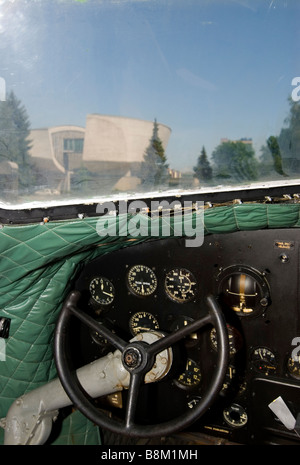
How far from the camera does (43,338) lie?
8.01 feet

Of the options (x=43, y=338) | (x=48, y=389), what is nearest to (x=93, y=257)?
(x=43, y=338)

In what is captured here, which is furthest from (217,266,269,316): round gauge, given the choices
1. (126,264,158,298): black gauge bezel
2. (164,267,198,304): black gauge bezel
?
(126,264,158,298): black gauge bezel

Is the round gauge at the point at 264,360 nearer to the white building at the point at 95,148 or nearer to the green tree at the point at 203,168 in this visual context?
the green tree at the point at 203,168

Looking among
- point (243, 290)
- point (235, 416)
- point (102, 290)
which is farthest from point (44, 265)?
point (235, 416)

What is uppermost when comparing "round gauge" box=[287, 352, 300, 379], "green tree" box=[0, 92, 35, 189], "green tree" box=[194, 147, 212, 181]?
"green tree" box=[0, 92, 35, 189]

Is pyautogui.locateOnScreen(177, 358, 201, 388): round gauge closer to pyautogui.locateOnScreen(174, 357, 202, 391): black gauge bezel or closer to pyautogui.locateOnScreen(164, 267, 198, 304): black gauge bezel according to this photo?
pyautogui.locateOnScreen(174, 357, 202, 391): black gauge bezel

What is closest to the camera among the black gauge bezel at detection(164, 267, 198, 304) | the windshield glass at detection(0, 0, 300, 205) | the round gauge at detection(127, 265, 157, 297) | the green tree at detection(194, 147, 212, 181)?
the windshield glass at detection(0, 0, 300, 205)

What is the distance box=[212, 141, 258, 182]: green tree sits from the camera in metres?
1.81

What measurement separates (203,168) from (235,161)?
0.45 feet

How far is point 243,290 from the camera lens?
2314 mm

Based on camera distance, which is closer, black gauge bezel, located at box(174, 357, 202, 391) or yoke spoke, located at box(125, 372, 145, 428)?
yoke spoke, located at box(125, 372, 145, 428)

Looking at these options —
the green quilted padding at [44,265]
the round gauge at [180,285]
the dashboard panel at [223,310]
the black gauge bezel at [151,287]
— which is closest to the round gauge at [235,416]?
the dashboard panel at [223,310]

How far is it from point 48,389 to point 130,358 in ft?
2.05

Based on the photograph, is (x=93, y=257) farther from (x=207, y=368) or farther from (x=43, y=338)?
(x=207, y=368)
